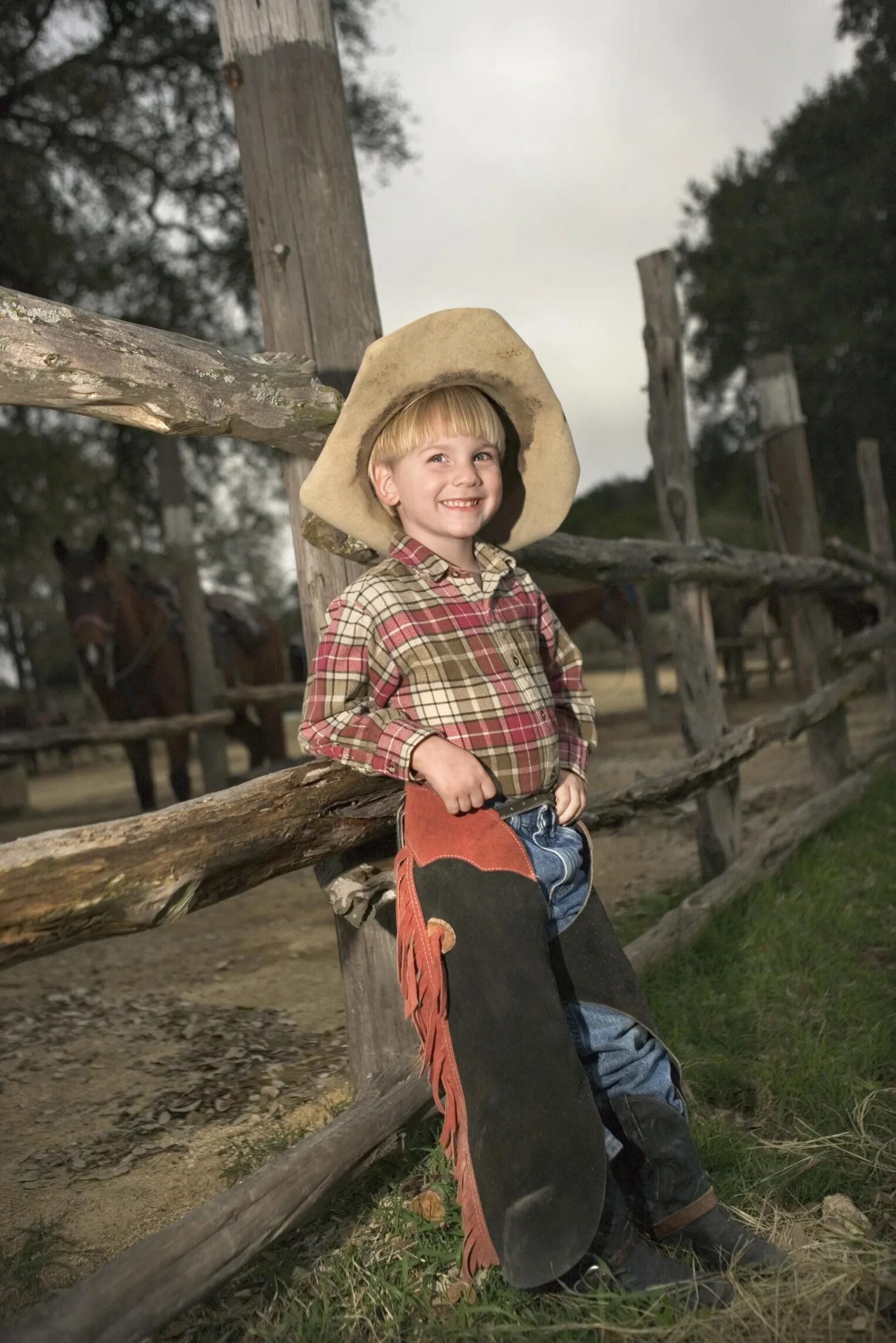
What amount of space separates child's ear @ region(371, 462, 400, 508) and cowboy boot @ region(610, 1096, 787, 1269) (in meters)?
1.25

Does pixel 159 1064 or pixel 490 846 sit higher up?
pixel 490 846

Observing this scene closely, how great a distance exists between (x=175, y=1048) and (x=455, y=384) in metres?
2.31

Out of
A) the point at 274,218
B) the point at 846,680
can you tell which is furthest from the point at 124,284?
the point at 274,218

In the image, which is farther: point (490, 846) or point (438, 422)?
A: point (438, 422)

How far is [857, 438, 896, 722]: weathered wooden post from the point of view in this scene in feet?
24.5

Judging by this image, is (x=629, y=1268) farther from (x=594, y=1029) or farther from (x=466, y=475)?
(x=466, y=475)

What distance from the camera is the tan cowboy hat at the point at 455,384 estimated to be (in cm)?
220

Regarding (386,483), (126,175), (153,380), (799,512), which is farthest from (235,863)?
(126,175)

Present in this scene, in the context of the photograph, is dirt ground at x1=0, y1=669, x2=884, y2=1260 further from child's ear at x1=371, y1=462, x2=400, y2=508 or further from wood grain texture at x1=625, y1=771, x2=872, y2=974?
child's ear at x1=371, y1=462, x2=400, y2=508

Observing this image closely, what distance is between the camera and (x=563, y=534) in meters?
3.75

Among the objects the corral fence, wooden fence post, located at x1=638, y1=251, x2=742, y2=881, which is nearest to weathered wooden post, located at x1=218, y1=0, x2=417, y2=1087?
the corral fence

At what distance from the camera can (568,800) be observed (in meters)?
2.21

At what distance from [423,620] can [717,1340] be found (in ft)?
4.32

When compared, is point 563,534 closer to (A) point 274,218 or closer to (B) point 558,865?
(A) point 274,218
